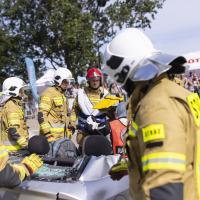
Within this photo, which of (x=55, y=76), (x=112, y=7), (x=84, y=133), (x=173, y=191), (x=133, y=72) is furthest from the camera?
(x=112, y=7)

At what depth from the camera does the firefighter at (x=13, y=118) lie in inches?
233

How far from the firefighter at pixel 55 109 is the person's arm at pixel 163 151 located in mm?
4644

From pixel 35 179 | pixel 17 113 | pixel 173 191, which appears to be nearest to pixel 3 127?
pixel 17 113

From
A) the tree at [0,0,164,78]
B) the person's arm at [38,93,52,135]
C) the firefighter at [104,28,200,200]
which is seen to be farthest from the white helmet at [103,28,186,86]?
the tree at [0,0,164,78]

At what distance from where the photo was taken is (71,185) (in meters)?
3.25

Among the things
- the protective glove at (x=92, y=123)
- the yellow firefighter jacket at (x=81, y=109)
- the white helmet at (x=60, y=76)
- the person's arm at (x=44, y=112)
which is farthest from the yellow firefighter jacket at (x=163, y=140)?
the white helmet at (x=60, y=76)

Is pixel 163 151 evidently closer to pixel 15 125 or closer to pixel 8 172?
pixel 8 172

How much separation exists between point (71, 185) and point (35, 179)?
407 mm

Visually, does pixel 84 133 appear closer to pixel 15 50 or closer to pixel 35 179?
pixel 35 179

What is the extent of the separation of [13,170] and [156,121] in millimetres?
1509

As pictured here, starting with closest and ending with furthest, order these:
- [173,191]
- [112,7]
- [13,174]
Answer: [173,191], [13,174], [112,7]

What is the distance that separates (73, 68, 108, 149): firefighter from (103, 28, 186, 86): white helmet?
12.8 ft

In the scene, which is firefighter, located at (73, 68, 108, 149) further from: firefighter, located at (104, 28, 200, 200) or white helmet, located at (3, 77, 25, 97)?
firefighter, located at (104, 28, 200, 200)

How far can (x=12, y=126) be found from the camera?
233 inches
